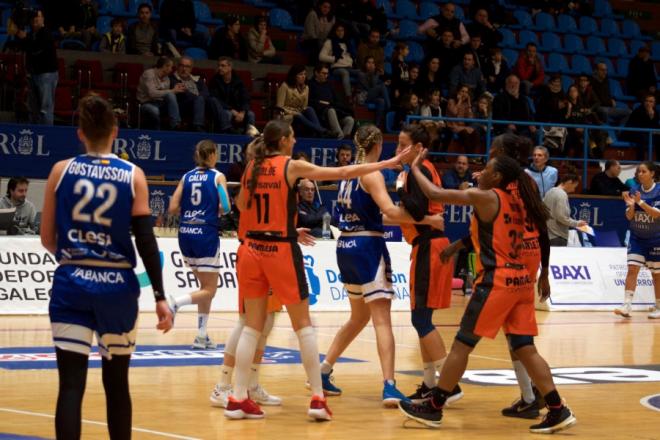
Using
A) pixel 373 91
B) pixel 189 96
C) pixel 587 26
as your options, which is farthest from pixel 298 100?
pixel 587 26

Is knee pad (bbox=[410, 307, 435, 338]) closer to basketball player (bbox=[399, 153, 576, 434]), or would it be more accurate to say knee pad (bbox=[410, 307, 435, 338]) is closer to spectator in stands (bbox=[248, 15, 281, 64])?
basketball player (bbox=[399, 153, 576, 434])

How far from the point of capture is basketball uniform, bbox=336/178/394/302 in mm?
8852

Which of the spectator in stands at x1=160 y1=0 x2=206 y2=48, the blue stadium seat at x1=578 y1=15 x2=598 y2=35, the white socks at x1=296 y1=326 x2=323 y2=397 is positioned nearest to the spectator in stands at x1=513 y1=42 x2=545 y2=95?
the blue stadium seat at x1=578 y1=15 x2=598 y2=35

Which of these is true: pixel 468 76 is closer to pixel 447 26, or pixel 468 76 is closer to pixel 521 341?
pixel 447 26

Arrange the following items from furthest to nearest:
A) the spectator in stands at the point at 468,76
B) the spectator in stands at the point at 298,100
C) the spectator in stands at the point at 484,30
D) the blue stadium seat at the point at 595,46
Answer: the blue stadium seat at the point at 595,46 → the spectator in stands at the point at 484,30 → the spectator in stands at the point at 468,76 → the spectator in stands at the point at 298,100

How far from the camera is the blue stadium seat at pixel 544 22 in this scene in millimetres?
27422

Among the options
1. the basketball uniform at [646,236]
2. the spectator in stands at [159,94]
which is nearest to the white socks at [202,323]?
the basketball uniform at [646,236]

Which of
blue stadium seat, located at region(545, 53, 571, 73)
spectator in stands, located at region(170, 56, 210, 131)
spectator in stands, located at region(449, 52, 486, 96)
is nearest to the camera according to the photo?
spectator in stands, located at region(170, 56, 210, 131)

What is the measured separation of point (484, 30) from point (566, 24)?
3915 mm

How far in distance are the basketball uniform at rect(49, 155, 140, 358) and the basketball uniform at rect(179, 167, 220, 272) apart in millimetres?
5806

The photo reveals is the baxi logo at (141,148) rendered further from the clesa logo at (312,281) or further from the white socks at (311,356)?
the white socks at (311,356)

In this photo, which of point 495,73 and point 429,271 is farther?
point 495,73

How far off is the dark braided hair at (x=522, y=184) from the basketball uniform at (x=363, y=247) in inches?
44.9

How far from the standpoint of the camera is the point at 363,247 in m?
8.88
